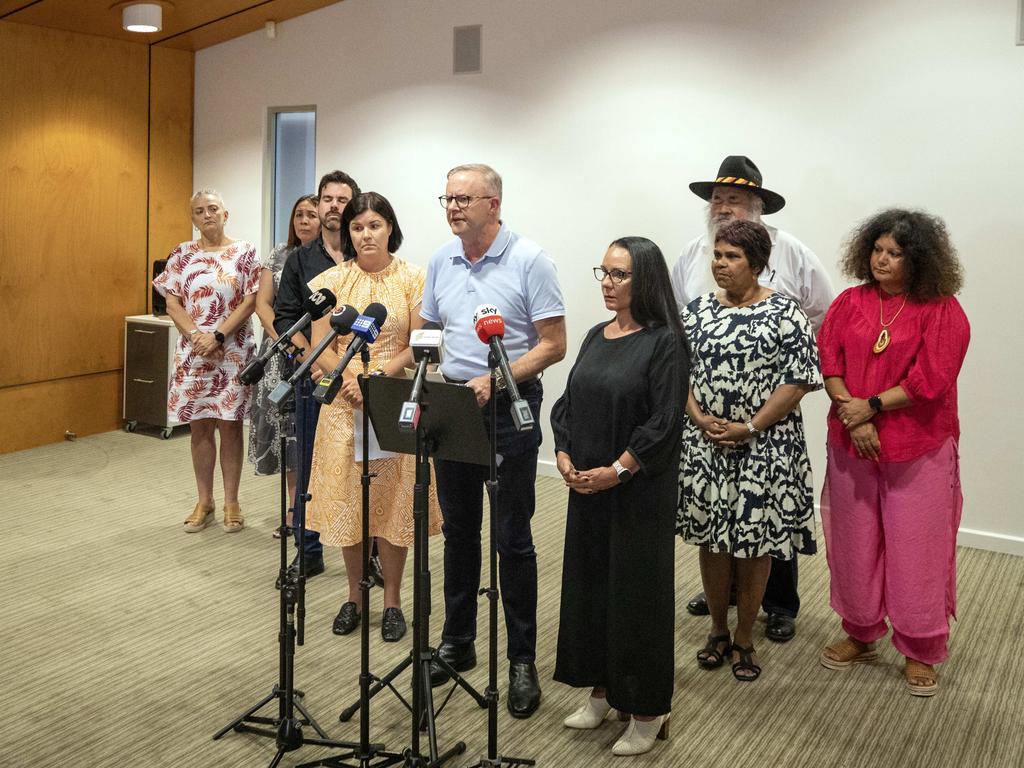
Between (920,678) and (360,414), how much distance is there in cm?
206

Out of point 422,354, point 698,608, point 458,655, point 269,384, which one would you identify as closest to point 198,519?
point 269,384

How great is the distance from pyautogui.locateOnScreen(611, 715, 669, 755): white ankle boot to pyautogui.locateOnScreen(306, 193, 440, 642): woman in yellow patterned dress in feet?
3.34

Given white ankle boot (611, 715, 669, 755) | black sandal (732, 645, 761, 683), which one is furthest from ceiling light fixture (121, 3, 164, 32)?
white ankle boot (611, 715, 669, 755)

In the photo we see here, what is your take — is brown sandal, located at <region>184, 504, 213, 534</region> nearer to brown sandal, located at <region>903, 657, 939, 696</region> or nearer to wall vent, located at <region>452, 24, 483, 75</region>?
wall vent, located at <region>452, 24, 483, 75</region>

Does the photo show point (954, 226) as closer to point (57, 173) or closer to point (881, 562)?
point (881, 562)

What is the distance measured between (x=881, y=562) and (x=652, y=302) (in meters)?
1.40

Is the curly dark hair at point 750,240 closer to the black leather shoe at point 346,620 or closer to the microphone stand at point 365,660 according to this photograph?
the microphone stand at point 365,660

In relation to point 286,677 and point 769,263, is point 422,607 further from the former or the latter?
point 769,263

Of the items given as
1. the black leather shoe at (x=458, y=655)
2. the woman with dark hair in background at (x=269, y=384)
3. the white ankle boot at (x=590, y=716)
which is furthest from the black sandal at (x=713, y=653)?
the woman with dark hair in background at (x=269, y=384)

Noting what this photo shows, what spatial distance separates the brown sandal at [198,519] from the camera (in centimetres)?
514

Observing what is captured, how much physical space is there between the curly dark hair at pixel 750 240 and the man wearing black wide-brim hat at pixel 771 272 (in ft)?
1.52

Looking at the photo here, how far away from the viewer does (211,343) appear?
504cm

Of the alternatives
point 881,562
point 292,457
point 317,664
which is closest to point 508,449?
point 317,664

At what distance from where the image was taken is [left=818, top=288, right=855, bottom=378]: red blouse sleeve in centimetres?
363
